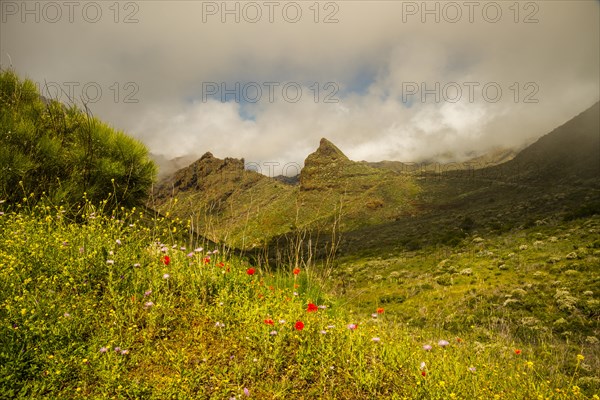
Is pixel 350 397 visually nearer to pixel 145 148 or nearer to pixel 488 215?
pixel 145 148

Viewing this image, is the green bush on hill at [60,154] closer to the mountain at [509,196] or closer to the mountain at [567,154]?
the mountain at [509,196]

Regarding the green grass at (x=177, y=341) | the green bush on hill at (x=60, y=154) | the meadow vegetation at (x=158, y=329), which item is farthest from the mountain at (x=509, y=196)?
the green grass at (x=177, y=341)

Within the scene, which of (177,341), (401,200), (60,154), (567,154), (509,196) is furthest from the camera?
(401,200)

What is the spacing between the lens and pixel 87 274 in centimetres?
408

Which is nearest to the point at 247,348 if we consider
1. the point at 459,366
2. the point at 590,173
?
the point at 459,366

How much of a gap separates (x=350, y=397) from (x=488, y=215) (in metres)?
56.8

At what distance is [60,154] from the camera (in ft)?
22.8

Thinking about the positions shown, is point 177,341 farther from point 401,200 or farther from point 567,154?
point 401,200

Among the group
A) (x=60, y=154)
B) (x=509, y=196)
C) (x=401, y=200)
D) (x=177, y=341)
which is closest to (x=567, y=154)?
(x=509, y=196)

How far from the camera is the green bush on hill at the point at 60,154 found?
6.32 m

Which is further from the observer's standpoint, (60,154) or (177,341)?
(60,154)

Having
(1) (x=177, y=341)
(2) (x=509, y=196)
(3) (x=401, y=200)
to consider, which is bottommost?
(1) (x=177, y=341)

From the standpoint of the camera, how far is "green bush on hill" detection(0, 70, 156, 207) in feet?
20.7

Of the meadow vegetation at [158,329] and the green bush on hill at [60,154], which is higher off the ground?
the green bush on hill at [60,154]
